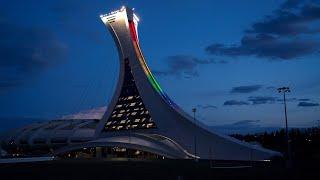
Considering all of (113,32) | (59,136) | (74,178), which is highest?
(113,32)

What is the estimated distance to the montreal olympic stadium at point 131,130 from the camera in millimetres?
59219

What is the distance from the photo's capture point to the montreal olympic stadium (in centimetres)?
5922

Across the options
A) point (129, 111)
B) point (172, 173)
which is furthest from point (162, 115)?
point (172, 173)

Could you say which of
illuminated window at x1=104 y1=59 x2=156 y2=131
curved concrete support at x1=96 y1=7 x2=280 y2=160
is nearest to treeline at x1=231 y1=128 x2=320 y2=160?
curved concrete support at x1=96 y1=7 x2=280 y2=160

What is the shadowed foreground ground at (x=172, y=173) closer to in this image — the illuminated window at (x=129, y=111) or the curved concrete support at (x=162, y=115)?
the curved concrete support at (x=162, y=115)

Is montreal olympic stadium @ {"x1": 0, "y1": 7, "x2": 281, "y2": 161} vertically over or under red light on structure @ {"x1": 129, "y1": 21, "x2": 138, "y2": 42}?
under

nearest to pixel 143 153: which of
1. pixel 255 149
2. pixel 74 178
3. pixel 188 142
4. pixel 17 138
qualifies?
pixel 188 142

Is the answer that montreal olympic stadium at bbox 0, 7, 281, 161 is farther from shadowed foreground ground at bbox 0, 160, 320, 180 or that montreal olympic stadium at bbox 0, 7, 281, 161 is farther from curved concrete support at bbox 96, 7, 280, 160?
shadowed foreground ground at bbox 0, 160, 320, 180

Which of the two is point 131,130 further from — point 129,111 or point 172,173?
point 172,173

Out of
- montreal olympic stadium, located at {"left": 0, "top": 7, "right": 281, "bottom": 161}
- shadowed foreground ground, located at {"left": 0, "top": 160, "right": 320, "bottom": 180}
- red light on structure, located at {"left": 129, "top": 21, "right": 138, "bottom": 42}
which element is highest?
red light on structure, located at {"left": 129, "top": 21, "right": 138, "bottom": 42}

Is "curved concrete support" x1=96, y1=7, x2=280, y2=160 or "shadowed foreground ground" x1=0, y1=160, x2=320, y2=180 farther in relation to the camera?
"curved concrete support" x1=96, y1=7, x2=280, y2=160

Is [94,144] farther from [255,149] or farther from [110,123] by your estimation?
[255,149]

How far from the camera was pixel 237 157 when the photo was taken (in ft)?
179

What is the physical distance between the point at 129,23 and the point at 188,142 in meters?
20.9
